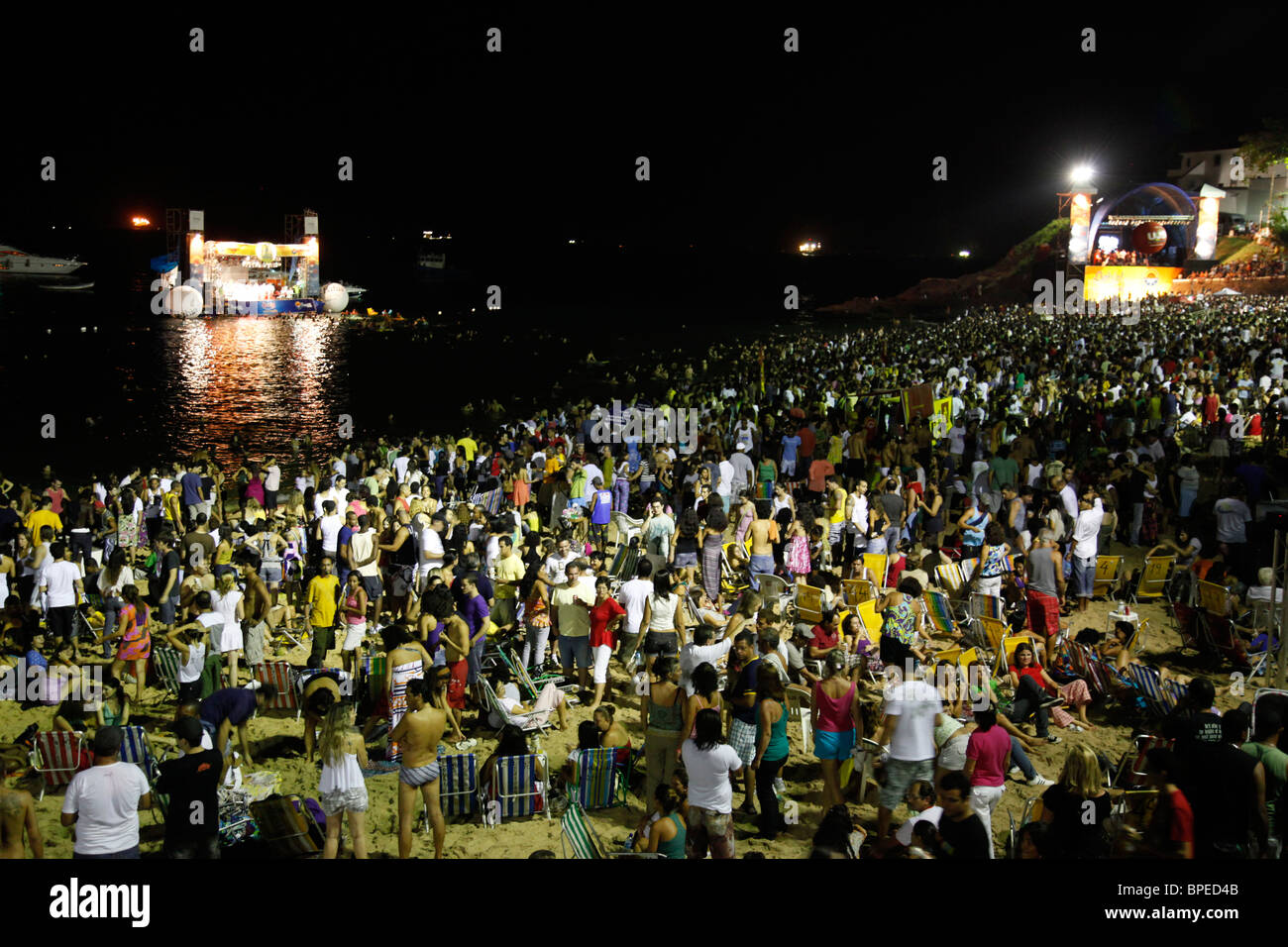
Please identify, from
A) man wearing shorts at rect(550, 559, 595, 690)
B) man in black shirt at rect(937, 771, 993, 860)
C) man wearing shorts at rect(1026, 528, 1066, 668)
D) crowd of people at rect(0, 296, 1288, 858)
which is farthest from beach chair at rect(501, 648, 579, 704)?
man wearing shorts at rect(1026, 528, 1066, 668)

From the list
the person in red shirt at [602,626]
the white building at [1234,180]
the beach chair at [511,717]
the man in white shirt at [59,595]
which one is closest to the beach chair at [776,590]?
the person in red shirt at [602,626]

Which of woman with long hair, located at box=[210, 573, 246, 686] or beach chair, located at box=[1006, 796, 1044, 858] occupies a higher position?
woman with long hair, located at box=[210, 573, 246, 686]

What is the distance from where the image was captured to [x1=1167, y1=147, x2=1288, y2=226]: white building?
2500 inches

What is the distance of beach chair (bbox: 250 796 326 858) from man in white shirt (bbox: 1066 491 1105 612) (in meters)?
7.97

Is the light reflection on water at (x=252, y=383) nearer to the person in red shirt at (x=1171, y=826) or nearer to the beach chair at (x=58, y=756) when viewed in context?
the beach chair at (x=58, y=756)

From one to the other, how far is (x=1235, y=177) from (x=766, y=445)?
236ft

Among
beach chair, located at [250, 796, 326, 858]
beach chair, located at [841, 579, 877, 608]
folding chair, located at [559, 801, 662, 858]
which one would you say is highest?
beach chair, located at [841, 579, 877, 608]

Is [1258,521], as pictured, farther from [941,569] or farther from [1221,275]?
[1221,275]

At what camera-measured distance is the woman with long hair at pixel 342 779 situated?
5605 mm

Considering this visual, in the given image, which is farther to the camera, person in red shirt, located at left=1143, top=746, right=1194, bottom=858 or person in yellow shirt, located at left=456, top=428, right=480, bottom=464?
person in yellow shirt, located at left=456, top=428, right=480, bottom=464

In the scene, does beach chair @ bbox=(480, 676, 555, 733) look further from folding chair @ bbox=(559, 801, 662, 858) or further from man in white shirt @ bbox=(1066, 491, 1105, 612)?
man in white shirt @ bbox=(1066, 491, 1105, 612)

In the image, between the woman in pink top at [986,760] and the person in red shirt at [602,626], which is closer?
the woman in pink top at [986,760]

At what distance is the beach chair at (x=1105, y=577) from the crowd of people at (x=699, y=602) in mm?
357

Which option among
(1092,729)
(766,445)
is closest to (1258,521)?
(1092,729)
